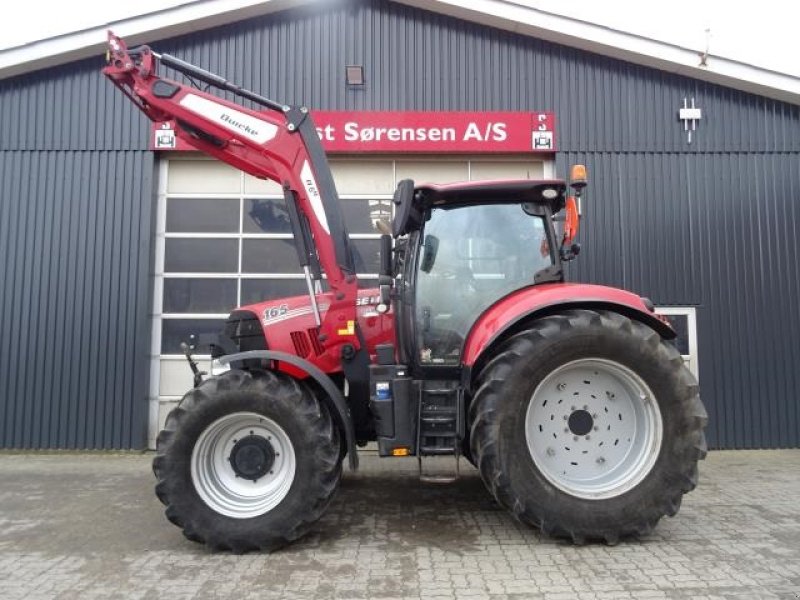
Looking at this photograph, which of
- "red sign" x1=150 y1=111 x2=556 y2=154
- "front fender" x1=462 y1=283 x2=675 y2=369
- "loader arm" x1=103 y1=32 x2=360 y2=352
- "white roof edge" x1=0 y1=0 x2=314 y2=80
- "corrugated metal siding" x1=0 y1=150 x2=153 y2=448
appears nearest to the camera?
"front fender" x1=462 y1=283 x2=675 y2=369

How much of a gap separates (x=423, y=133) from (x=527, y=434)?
5.06 m

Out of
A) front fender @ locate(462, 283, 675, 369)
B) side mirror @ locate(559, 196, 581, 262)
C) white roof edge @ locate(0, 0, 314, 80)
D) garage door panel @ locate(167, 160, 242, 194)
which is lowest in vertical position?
front fender @ locate(462, 283, 675, 369)

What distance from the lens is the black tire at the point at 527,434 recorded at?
12.1 feet

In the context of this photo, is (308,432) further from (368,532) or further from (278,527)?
(368,532)

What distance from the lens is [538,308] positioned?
12.6ft

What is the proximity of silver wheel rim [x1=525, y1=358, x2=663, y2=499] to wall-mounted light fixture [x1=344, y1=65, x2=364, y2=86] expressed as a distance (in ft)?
18.1

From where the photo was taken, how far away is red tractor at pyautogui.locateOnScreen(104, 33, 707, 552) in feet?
12.3

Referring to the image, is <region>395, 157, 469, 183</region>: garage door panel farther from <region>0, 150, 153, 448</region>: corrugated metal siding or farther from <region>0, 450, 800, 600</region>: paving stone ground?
<region>0, 450, 800, 600</region>: paving stone ground

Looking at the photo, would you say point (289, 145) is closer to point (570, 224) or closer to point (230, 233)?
point (570, 224)

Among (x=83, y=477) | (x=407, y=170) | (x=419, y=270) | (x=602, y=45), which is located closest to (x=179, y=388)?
(x=83, y=477)

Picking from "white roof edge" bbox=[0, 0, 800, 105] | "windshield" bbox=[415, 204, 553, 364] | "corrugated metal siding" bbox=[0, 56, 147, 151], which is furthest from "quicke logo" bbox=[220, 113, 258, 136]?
"white roof edge" bbox=[0, 0, 800, 105]

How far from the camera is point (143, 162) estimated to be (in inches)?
306

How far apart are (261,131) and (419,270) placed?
164 cm

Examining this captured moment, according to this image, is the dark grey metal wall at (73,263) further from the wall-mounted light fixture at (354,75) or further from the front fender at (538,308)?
the front fender at (538,308)
